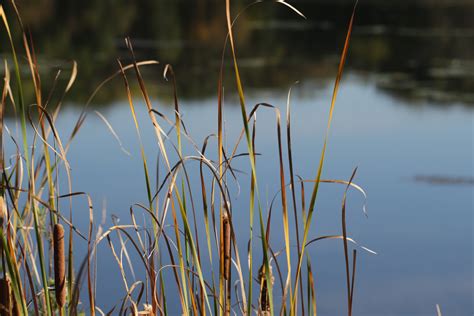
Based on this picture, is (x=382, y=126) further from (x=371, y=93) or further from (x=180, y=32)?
(x=180, y=32)

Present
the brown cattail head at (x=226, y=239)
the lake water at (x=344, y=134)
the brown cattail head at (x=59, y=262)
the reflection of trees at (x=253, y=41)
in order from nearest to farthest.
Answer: the brown cattail head at (x=59, y=262)
the brown cattail head at (x=226, y=239)
the lake water at (x=344, y=134)
the reflection of trees at (x=253, y=41)

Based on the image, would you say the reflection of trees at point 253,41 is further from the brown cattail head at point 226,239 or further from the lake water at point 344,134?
the brown cattail head at point 226,239

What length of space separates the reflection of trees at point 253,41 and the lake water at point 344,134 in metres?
0.04

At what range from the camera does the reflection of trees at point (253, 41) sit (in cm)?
912

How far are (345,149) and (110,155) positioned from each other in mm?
1572

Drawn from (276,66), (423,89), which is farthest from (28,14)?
(423,89)

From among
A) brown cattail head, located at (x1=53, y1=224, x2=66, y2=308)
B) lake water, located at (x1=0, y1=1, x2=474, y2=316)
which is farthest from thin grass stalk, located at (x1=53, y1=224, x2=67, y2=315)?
lake water, located at (x1=0, y1=1, x2=474, y2=316)

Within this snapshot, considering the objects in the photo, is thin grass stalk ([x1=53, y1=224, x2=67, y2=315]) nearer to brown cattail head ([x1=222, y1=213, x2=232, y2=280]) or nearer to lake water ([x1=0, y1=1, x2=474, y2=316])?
brown cattail head ([x1=222, y1=213, x2=232, y2=280])

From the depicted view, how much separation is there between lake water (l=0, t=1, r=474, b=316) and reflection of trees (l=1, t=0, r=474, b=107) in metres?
0.04

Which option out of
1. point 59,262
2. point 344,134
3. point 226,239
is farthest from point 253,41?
point 59,262

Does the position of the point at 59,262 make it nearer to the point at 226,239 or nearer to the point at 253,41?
the point at 226,239

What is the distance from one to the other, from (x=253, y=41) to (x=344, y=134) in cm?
595

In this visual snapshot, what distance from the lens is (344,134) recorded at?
6.37 m

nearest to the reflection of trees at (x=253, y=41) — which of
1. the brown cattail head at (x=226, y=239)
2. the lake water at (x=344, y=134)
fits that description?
the lake water at (x=344, y=134)
